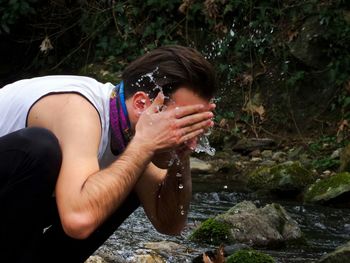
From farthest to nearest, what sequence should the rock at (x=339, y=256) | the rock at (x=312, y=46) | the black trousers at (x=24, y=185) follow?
the rock at (x=312, y=46), the rock at (x=339, y=256), the black trousers at (x=24, y=185)

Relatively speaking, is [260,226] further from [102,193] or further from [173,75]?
[102,193]

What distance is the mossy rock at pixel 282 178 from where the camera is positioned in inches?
233

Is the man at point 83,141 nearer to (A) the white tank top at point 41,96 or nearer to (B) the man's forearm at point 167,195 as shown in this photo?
(A) the white tank top at point 41,96

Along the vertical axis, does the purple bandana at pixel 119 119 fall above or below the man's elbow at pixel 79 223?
above

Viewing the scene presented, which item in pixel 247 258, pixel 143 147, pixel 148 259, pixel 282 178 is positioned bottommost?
pixel 282 178

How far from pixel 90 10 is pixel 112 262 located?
738 cm

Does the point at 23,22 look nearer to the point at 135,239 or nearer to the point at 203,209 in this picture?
the point at 203,209

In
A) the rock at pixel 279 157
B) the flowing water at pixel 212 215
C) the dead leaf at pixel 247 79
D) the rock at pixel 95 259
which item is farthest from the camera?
the dead leaf at pixel 247 79

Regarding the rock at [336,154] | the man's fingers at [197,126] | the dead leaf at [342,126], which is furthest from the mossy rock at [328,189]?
the man's fingers at [197,126]

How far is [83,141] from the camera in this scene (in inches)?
87.0

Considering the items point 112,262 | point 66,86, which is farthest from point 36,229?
point 112,262

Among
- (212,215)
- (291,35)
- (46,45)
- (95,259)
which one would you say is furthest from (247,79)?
(95,259)

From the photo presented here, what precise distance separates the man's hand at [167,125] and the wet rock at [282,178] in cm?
369

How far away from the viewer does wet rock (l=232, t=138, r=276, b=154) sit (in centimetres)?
752
